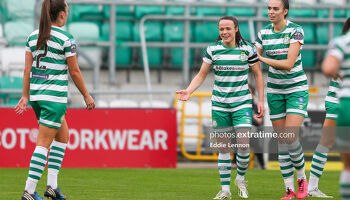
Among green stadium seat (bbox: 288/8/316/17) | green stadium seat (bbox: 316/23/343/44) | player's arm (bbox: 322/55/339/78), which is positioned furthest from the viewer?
green stadium seat (bbox: 288/8/316/17)

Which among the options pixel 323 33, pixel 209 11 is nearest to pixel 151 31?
pixel 209 11

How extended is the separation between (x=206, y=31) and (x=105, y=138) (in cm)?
425

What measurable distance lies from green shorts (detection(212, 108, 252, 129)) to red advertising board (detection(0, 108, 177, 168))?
4.98 m

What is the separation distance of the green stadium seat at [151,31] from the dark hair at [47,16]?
29.4 feet

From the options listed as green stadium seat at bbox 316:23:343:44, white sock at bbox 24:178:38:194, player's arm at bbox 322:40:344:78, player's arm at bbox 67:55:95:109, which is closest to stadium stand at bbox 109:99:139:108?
green stadium seat at bbox 316:23:343:44

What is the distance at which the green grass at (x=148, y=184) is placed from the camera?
8.23 metres

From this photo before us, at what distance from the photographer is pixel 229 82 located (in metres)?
7.82

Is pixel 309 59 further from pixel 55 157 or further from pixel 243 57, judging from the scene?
pixel 55 157

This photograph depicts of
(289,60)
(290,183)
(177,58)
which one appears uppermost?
(289,60)

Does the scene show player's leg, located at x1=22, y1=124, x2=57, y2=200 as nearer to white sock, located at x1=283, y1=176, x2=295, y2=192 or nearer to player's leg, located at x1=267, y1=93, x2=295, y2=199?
player's leg, located at x1=267, y1=93, x2=295, y2=199

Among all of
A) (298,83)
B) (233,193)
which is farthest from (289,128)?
(233,193)

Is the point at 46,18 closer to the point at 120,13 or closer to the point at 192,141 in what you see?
the point at 192,141

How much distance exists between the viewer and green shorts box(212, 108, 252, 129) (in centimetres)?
778

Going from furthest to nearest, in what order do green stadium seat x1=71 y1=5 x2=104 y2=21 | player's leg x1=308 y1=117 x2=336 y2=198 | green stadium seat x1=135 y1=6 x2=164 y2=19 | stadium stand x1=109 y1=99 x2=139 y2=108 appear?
green stadium seat x1=135 y1=6 x2=164 y2=19 → green stadium seat x1=71 y1=5 x2=104 y2=21 → stadium stand x1=109 y1=99 x2=139 y2=108 → player's leg x1=308 y1=117 x2=336 y2=198
